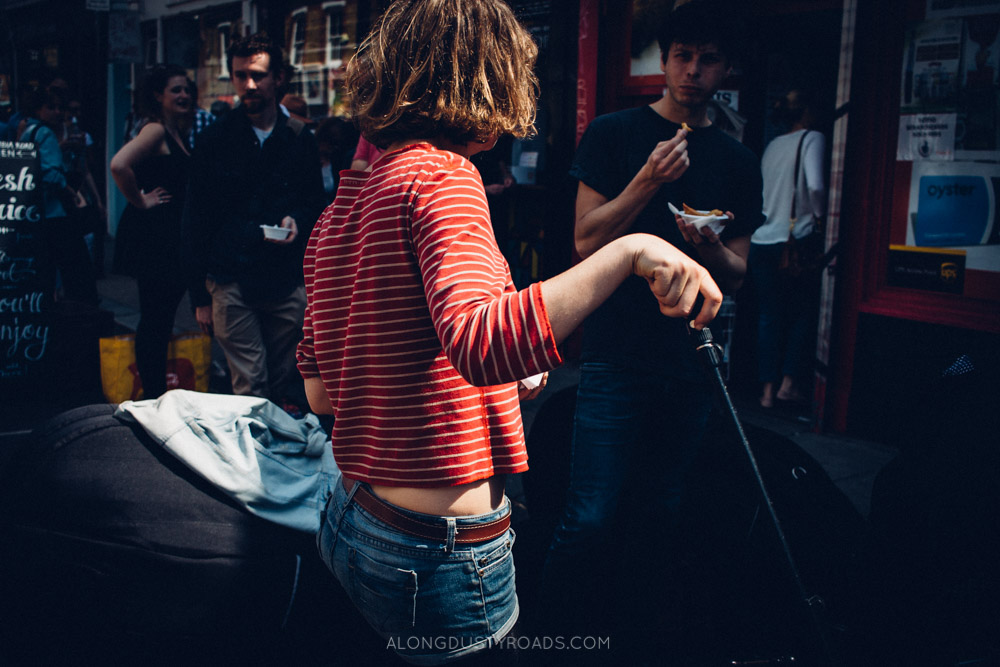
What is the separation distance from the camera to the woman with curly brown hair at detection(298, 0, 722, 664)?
4.15 ft

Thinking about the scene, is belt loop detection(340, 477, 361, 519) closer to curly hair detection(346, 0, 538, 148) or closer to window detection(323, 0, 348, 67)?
curly hair detection(346, 0, 538, 148)

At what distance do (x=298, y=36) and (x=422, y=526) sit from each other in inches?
419

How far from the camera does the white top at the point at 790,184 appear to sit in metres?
5.37

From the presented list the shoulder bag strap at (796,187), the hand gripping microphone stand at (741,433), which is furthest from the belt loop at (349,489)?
the shoulder bag strap at (796,187)

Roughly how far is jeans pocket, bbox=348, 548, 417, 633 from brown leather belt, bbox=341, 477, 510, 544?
2.7 inches

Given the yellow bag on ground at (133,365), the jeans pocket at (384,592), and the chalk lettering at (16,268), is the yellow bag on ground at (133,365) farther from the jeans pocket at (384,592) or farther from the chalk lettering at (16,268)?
the jeans pocket at (384,592)

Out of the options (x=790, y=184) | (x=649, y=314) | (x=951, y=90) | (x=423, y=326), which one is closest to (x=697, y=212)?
(x=649, y=314)

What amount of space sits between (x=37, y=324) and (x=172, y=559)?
4300 mm

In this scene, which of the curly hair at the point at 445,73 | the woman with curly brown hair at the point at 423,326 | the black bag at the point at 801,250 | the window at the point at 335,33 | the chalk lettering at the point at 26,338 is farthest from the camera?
the window at the point at 335,33

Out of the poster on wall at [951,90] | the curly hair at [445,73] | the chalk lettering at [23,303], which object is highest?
the poster on wall at [951,90]

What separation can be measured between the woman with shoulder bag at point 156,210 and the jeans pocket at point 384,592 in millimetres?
3949

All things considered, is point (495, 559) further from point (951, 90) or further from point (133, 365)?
point (133, 365)

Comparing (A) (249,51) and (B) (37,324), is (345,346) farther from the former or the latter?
(B) (37,324)

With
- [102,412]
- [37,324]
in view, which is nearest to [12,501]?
[102,412]
